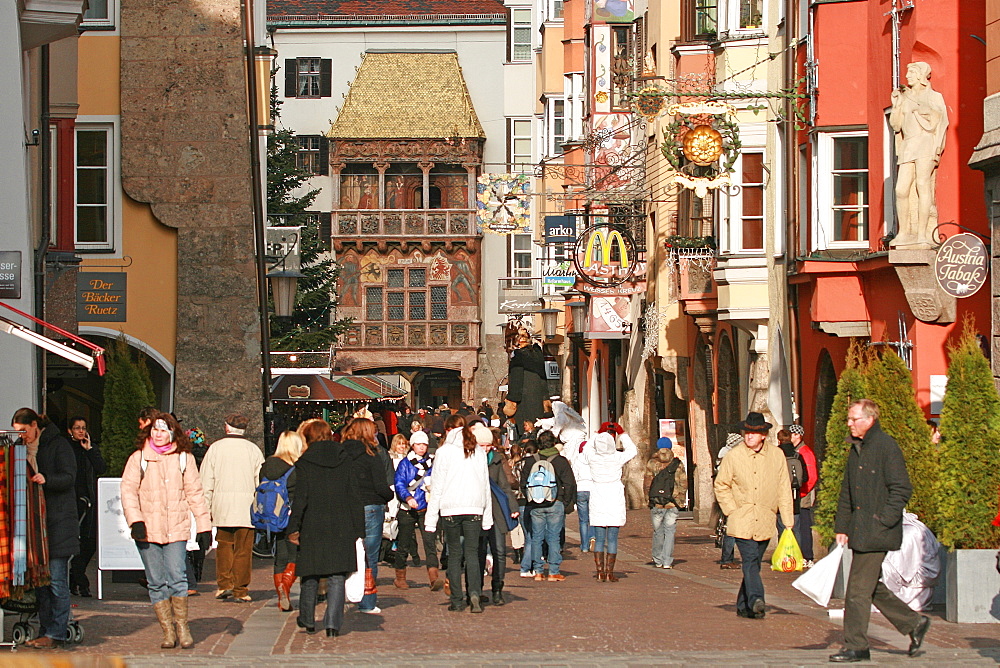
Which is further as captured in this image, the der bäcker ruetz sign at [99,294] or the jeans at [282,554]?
the der bäcker ruetz sign at [99,294]

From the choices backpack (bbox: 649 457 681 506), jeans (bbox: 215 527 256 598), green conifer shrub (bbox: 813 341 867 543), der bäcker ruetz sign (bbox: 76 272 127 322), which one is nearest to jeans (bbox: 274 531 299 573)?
jeans (bbox: 215 527 256 598)

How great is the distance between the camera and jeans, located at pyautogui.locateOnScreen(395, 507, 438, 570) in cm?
1625

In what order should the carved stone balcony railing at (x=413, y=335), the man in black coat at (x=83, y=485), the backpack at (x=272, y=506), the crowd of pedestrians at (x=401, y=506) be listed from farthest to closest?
the carved stone balcony railing at (x=413, y=335) < the man in black coat at (x=83, y=485) < the backpack at (x=272, y=506) < the crowd of pedestrians at (x=401, y=506)

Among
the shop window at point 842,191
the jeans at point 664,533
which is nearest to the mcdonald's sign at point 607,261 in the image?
the shop window at point 842,191

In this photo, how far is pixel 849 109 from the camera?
66.6 feet

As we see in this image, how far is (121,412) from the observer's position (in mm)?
17016

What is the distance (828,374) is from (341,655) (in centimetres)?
1206

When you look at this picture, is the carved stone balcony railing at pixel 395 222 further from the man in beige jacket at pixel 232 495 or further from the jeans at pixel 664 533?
the man in beige jacket at pixel 232 495

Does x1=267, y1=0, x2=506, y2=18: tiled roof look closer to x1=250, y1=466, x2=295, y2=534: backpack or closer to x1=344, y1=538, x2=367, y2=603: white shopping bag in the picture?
x1=250, y1=466, x2=295, y2=534: backpack

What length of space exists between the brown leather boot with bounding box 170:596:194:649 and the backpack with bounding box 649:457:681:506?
8826 mm

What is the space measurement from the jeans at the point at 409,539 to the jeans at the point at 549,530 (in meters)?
1.24

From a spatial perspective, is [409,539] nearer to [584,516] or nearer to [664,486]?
[664,486]

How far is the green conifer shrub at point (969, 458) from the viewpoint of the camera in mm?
13336

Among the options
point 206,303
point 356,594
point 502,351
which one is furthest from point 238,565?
point 502,351
